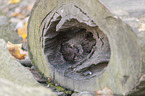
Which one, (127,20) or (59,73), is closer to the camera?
(127,20)

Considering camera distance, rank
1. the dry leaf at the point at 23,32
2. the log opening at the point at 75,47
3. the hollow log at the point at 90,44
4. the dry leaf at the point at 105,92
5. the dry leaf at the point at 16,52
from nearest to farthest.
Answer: the hollow log at the point at 90,44, the dry leaf at the point at 105,92, the log opening at the point at 75,47, the dry leaf at the point at 16,52, the dry leaf at the point at 23,32

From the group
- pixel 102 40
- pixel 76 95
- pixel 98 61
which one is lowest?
pixel 76 95

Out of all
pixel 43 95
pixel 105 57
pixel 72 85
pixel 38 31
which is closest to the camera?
pixel 43 95

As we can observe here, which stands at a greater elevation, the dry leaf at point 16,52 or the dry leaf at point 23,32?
the dry leaf at point 23,32

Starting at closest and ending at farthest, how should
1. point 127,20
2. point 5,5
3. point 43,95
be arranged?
point 43,95
point 127,20
point 5,5

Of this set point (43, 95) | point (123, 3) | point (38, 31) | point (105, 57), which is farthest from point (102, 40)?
point (43, 95)

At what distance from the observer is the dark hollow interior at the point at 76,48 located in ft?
5.08

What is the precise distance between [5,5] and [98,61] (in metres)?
5.48

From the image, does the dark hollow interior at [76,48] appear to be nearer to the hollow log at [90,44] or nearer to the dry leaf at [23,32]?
the hollow log at [90,44]

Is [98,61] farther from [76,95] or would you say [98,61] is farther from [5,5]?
[5,5]

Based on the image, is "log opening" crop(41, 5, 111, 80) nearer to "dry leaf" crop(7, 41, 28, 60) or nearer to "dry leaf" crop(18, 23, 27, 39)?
"dry leaf" crop(7, 41, 28, 60)

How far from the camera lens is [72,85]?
1626mm

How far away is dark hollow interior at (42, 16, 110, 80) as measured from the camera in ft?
5.08

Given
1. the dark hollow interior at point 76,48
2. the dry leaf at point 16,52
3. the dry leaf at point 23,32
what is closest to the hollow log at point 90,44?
the dark hollow interior at point 76,48
